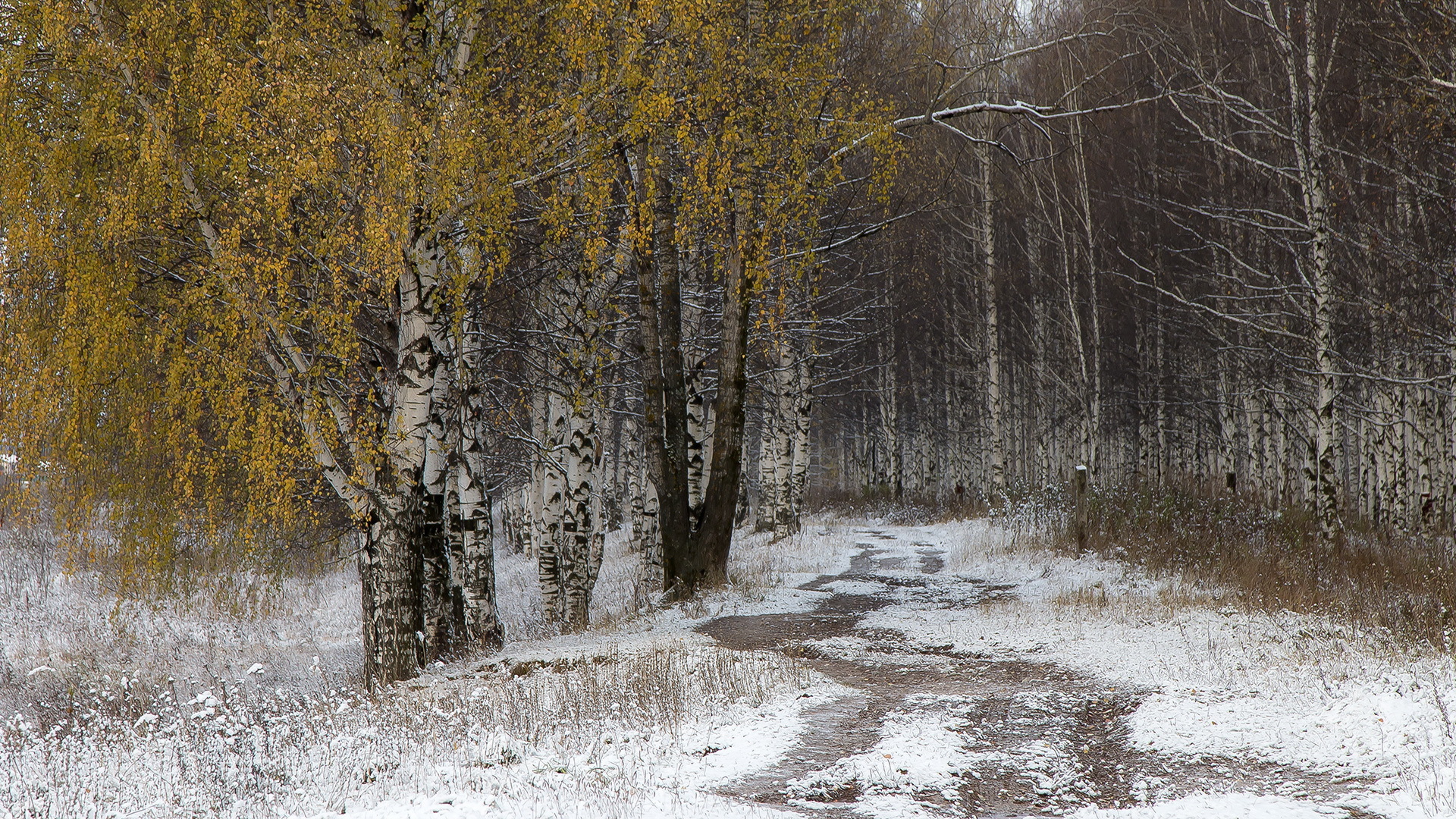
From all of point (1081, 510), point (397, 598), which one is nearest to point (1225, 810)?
point (397, 598)

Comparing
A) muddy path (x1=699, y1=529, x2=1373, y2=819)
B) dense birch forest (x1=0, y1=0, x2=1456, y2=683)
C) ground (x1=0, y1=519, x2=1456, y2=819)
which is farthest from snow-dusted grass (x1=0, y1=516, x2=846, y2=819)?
dense birch forest (x1=0, y1=0, x2=1456, y2=683)

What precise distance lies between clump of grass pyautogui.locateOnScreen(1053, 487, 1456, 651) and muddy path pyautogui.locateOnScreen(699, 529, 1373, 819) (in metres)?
2.74

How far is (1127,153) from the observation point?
65.4 ft

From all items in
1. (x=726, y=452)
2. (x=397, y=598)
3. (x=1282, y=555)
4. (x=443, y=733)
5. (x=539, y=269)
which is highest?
(x=539, y=269)

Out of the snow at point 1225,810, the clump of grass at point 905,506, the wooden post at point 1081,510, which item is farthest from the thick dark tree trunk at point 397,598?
the clump of grass at point 905,506

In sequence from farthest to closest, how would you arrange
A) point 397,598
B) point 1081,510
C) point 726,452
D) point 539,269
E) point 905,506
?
point 905,506
point 1081,510
point 726,452
point 539,269
point 397,598

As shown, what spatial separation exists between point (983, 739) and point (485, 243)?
18.0 feet

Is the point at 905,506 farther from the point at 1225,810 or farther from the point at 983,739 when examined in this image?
the point at 1225,810

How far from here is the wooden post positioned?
46.6 feet

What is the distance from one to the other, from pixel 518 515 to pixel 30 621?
513 inches

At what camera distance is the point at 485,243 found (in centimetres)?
794

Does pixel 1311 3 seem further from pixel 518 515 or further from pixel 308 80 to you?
pixel 518 515

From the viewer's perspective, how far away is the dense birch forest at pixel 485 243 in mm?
7926

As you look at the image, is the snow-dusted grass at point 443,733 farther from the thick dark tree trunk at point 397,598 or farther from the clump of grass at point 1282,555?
the clump of grass at point 1282,555
